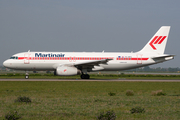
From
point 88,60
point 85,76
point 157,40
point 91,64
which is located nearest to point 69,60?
point 88,60

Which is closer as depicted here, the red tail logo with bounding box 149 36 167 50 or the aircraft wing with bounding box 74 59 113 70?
the aircraft wing with bounding box 74 59 113 70

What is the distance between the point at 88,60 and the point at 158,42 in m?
12.9

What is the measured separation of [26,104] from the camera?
14148 mm

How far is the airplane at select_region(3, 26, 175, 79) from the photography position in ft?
130

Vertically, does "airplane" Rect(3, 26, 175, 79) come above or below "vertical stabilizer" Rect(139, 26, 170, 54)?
below

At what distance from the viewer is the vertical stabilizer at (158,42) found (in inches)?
1729

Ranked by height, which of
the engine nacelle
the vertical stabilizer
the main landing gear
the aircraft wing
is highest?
the vertical stabilizer

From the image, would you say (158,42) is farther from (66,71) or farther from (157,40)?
(66,71)

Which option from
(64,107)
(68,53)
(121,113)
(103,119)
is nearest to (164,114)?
(121,113)

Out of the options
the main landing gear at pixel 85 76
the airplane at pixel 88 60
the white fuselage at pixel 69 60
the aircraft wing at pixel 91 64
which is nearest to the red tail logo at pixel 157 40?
the airplane at pixel 88 60

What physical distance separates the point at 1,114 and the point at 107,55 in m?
31.8

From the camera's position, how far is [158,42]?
4412cm

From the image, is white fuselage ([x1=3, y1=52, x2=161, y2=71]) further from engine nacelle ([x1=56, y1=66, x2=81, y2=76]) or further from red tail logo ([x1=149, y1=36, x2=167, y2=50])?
red tail logo ([x1=149, y1=36, x2=167, y2=50])

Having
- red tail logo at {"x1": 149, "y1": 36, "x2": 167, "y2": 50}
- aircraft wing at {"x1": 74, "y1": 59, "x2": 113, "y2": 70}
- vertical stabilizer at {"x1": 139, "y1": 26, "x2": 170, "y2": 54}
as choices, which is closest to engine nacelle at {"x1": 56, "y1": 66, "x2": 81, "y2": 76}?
aircraft wing at {"x1": 74, "y1": 59, "x2": 113, "y2": 70}
